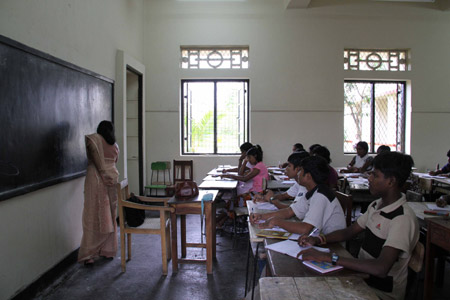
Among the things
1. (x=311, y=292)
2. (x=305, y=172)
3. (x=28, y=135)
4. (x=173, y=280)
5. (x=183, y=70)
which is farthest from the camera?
(x=183, y=70)

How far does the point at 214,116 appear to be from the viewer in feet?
22.5

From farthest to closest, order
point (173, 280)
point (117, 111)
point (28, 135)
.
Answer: point (117, 111) → point (173, 280) → point (28, 135)

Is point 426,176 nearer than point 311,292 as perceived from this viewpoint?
No

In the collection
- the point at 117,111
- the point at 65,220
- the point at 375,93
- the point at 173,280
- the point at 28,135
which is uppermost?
the point at 375,93

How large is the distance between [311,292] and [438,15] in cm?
767

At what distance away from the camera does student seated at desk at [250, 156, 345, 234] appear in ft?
6.26

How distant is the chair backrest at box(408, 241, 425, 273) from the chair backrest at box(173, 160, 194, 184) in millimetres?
5219

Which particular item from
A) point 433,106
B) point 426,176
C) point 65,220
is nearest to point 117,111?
point 65,220

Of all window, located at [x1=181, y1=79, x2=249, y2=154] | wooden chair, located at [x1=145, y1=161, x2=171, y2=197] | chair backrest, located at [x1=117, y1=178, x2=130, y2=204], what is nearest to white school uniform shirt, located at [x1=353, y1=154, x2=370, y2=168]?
window, located at [x1=181, y1=79, x2=249, y2=154]

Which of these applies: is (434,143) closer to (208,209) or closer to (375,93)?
(375,93)

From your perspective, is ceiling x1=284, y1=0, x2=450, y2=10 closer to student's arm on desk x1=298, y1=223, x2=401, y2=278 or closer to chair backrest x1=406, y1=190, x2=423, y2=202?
chair backrest x1=406, y1=190, x2=423, y2=202

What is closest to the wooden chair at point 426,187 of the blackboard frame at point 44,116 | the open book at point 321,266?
the open book at point 321,266

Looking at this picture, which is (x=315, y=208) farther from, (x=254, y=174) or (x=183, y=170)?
(x=183, y=170)

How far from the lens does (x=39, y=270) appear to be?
9.42 ft
